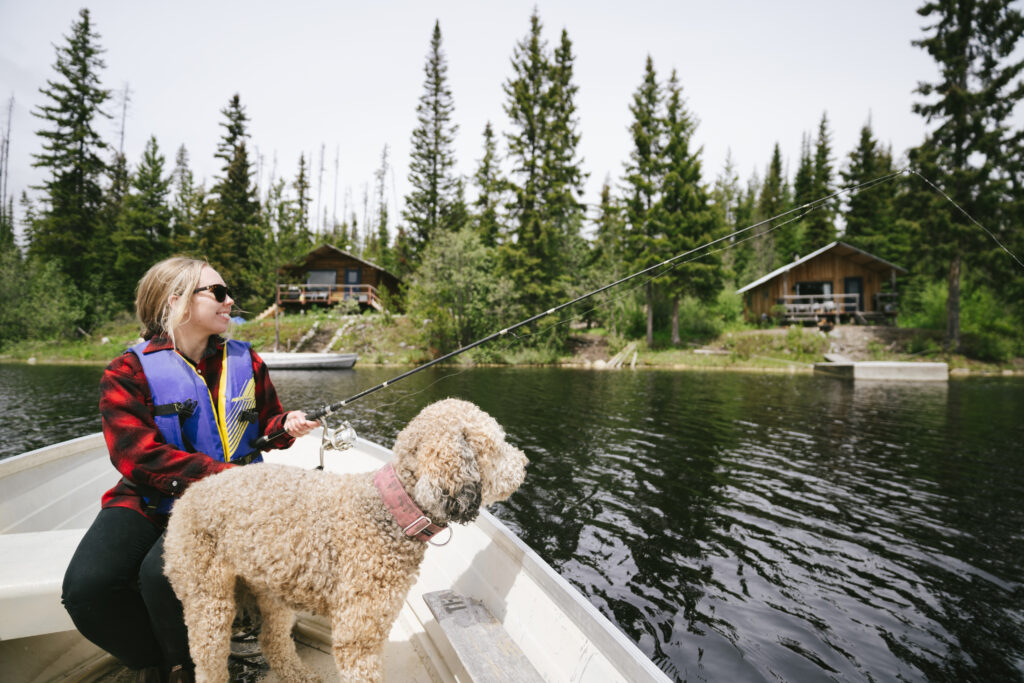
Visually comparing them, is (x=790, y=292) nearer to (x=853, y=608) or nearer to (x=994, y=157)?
(x=994, y=157)

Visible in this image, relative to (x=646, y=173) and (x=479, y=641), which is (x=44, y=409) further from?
(x=646, y=173)

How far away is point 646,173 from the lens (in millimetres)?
36031

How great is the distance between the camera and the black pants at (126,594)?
6.95 feet

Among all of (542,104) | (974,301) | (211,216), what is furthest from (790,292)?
(211,216)

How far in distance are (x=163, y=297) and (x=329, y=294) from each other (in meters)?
42.8

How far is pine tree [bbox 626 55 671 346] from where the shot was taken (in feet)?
115

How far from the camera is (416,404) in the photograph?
15.0 metres

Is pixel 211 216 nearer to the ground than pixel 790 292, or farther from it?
farther from it

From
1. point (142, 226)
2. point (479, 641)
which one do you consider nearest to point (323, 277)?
point (142, 226)

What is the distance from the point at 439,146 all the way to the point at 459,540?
47.2 meters

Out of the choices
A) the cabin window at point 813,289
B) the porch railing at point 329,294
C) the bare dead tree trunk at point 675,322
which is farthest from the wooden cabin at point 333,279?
the cabin window at point 813,289

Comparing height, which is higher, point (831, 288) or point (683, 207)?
point (683, 207)

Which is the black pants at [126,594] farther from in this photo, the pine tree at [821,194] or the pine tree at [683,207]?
the pine tree at [821,194]

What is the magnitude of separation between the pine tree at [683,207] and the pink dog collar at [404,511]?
33836 millimetres
